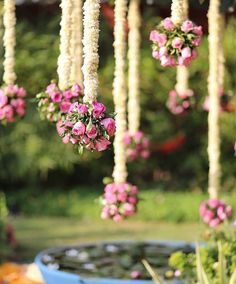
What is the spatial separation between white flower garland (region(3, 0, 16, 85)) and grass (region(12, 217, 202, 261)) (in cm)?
598

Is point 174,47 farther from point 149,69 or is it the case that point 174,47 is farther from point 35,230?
point 149,69

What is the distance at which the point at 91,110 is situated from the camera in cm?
297

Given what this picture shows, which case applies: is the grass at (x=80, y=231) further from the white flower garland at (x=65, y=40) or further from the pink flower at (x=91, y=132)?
the pink flower at (x=91, y=132)

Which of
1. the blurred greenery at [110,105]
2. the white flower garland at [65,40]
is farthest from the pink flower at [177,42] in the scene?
the blurred greenery at [110,105]

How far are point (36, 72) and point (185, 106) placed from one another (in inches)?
339

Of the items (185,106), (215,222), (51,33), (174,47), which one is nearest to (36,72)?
(51,33)

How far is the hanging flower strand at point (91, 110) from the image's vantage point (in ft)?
9.71

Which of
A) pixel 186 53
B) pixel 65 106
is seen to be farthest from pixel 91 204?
pixel 186 53

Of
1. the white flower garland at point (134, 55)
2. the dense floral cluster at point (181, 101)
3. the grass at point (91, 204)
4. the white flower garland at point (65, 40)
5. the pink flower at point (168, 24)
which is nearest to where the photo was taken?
the white flower garland at point (65, 40)

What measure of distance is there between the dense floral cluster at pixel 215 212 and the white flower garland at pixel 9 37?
3.96ft

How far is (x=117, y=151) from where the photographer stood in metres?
4.36

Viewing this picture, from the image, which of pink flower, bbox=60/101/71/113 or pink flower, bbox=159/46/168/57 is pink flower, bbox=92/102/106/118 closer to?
pink flower, bbox=159/46/168/57

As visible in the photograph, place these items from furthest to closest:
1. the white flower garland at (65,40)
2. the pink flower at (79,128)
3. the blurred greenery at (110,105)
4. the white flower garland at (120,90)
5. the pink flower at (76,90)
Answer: the blurred greenery at (110,105), the pink flower at (76,90), the white flower garland at (120,90), the white flower garland at (65,40), the pink flower at (79,128)

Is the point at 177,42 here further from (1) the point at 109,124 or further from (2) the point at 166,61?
(1) the point at 109,124
